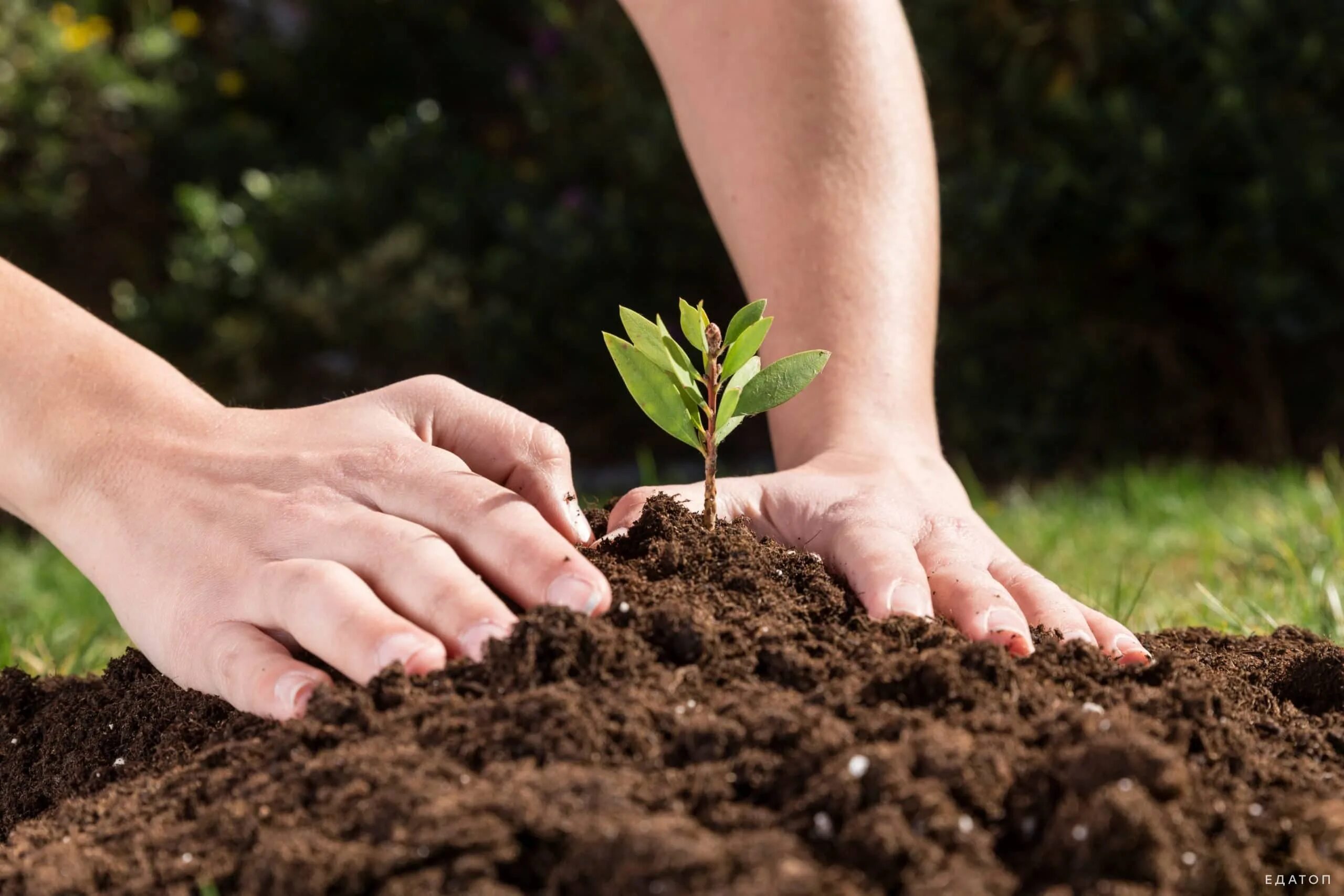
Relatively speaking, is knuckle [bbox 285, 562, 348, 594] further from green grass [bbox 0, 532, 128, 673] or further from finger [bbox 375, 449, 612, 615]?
green grass [bbox 0, 532, 128, 673]

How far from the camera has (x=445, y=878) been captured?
3.34 ft

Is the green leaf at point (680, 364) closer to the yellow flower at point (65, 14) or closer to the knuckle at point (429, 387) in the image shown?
the knuckle at point (429, 387)

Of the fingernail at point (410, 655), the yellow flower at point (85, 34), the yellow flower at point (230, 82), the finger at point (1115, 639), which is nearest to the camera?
the fingernail at point (410, 655)

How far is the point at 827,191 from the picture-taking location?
7.12 ft

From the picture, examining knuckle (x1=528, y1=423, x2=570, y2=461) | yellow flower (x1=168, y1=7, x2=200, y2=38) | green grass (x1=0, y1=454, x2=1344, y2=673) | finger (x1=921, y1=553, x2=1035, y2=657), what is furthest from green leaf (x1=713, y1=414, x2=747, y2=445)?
yellow flower (x1=168, y1=7, x2=200, y2=38)

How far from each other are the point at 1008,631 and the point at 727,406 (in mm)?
463

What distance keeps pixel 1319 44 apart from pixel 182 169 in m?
4.90

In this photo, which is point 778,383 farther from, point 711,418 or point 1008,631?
point 1008,631

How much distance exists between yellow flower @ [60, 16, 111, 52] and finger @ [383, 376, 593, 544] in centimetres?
475

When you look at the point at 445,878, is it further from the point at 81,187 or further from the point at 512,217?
the point at 81,187

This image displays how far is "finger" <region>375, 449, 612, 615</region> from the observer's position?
1.40 meters

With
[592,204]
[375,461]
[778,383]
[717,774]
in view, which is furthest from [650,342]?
[592,204]

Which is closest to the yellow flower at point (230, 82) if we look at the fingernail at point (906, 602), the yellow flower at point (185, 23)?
the yellow flower at point (185, 23)

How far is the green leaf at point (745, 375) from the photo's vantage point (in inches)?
61.2
